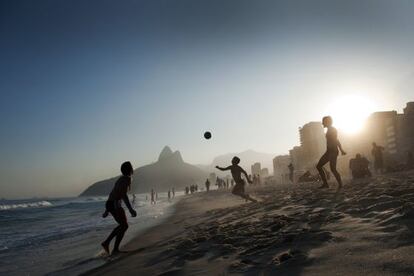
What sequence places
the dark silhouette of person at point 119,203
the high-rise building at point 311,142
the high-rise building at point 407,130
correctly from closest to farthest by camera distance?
the dark silhouette of person at point 119,203, the high-rise building at point 407,130, the high-rise building at point 311,142

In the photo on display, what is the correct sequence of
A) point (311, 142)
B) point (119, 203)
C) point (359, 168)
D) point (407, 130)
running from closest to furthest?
point (119, 203) → point (359, 168) → point (407, 130) → point (311, 142)

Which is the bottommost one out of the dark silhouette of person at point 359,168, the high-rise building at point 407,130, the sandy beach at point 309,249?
the sandy beach at point 309,249

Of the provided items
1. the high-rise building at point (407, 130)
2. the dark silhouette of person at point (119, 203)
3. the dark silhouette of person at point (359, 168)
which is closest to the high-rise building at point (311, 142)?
the high-rise building at point (407, 130)

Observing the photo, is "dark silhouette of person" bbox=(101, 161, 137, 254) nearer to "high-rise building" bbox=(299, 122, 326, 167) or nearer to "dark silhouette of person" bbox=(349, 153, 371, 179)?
"dark silhouette of person" bbox=(349, 153, 371, 179)

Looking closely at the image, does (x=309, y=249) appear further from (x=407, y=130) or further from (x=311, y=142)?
(x=311, y=142)

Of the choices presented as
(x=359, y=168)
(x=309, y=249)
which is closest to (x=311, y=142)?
(x=359, y=168)

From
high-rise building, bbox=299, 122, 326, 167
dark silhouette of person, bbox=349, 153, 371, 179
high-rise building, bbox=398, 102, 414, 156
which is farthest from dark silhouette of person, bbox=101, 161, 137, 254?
high-rise building, bbox=299, 122, 326, 167

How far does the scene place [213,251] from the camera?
203 inches

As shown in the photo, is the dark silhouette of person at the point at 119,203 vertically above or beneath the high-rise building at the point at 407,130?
beneath

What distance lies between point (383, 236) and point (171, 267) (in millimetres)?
2593

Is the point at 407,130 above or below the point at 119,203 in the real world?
above

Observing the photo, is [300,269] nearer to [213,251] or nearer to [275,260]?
[275,260]

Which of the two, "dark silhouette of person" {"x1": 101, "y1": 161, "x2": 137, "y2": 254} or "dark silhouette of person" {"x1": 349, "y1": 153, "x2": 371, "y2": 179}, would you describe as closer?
"dark silhouette of person" {"x1": 101, "y1": 161, "x2": 137, "y2": 254}

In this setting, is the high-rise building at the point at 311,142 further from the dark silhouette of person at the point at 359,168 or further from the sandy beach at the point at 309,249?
the sandy beach at the point at 309,249
